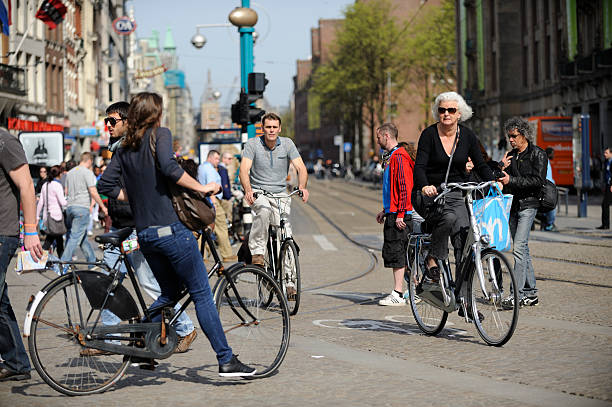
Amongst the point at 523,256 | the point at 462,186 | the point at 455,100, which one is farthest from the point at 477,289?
the point at 523,256

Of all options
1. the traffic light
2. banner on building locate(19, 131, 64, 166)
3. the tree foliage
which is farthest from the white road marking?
the tree foliage

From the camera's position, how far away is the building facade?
41906mm

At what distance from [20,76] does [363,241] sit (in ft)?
79.9

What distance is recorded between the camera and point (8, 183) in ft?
22.0

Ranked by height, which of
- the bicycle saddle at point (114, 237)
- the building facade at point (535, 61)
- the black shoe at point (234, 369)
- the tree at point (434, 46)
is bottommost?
the black shoe at point (234, 369)

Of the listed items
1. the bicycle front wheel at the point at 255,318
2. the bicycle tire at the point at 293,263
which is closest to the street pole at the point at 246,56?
the bicycle tire at the point at 293,263

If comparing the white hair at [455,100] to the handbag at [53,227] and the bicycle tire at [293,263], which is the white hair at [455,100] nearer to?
the bicycle tire at [293,263]

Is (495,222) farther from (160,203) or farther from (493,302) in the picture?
(160,203)

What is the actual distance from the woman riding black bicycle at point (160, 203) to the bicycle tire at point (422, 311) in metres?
2.49

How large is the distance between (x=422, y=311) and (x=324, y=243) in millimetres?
11073

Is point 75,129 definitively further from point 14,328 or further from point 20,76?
point 14,328

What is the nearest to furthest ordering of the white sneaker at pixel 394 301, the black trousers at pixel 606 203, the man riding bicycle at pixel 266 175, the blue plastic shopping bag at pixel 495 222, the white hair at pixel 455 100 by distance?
the blue plastic shopping bag at pixel 495 222, the white hair at pixel 455 100, the man riding bicycle at pixel 266 175, the white sneaker at pixel 394 301, the black trousers at pixel 606 203

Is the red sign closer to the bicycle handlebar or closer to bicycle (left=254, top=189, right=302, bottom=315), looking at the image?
bicycle (left=254, top=189, right=302, bottom=315)

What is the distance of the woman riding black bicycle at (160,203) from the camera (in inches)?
239
